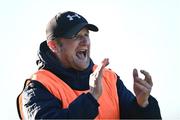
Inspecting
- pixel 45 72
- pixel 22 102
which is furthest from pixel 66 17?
pixel 22 102

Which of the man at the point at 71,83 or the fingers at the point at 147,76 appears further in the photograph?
the fingers at the point at 147,76

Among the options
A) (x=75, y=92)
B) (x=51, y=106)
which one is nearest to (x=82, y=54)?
(x=75, y=92)

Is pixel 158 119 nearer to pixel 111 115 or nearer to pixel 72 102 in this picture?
pixel 111 115

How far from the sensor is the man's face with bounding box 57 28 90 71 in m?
5.67

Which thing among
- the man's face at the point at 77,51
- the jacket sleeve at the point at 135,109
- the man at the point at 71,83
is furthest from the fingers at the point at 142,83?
the man's face at the point at 77,51

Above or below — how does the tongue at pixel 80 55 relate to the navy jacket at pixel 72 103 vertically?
above

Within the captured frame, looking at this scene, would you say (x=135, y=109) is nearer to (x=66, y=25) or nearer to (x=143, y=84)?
(x=143, y=84)

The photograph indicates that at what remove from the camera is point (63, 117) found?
502 centimetres

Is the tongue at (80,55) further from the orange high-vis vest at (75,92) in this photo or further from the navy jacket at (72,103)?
the orange high-vis vest at (75,92)

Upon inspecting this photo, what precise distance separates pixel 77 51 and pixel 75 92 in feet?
1.40

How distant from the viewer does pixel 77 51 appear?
5.71 metres

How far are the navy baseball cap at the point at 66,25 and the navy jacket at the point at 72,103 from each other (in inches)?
7.2

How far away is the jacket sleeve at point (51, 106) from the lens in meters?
5.04

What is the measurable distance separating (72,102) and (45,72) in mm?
572
